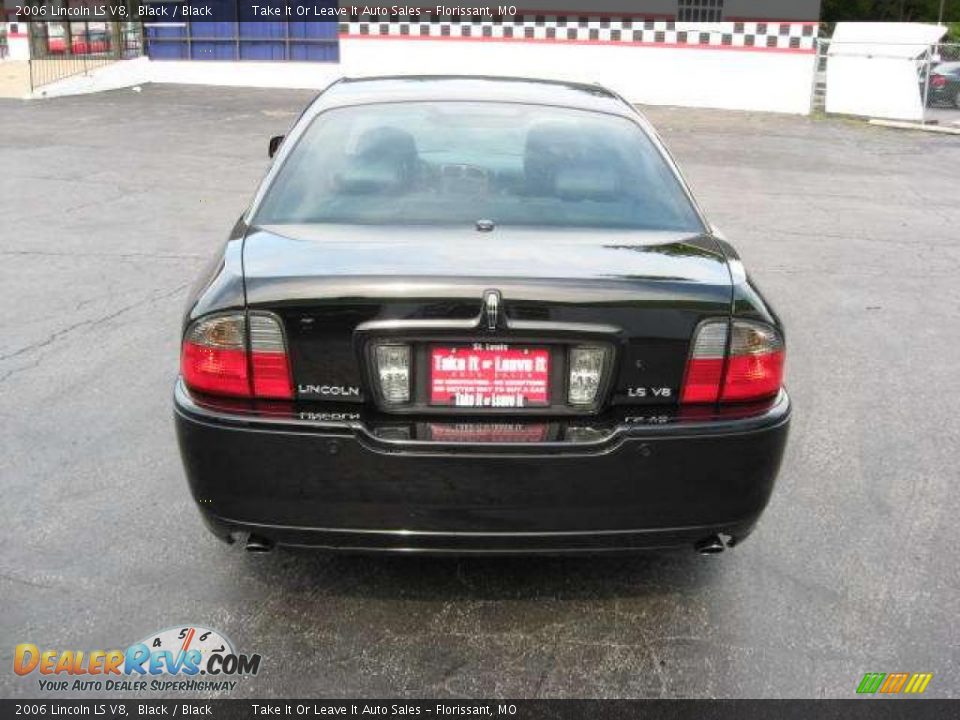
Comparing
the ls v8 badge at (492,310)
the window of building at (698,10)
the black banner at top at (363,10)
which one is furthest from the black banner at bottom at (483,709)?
the window of building at (698,10)

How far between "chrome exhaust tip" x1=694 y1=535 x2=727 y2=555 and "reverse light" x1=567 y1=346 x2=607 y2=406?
52cm

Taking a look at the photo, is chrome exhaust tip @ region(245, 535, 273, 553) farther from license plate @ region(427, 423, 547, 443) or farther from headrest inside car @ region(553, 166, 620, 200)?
headrest inside car @ region(553, 166, 620, 200)

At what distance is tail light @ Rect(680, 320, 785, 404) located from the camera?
2.59 m

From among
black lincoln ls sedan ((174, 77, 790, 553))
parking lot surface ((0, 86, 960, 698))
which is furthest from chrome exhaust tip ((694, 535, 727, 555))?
parking lot surface ((0, 86, 960, 698))

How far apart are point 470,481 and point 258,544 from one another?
63 centimetres

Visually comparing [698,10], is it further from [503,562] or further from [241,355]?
[241,355]

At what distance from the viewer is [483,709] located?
99.1 inches

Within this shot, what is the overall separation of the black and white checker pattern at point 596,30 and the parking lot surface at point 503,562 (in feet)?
40.8

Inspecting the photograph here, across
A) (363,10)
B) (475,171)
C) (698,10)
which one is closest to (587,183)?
(475,171)

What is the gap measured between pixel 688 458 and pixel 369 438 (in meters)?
0.82

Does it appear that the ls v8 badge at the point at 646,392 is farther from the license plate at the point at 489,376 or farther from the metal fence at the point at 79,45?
the metal fence at the point at 79,45

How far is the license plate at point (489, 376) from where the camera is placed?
2.52 meters

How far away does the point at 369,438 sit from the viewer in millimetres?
2531

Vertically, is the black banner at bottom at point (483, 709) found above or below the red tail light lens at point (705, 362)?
below
